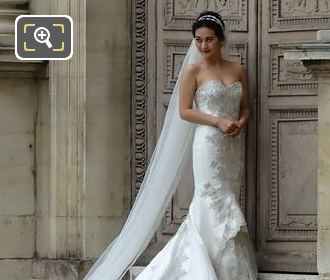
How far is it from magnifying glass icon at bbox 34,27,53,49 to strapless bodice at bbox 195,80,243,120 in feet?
4.20

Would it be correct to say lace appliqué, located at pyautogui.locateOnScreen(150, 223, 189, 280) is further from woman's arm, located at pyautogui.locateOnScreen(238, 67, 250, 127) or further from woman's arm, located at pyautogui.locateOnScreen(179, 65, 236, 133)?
woman's arm, located at pyautogui.locateOnScreen(238, 67, 250, 127)

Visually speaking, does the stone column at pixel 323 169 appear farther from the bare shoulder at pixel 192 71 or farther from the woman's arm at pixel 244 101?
the bare shoulder at pixel 192 71

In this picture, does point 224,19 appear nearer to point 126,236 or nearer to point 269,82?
point 269,82

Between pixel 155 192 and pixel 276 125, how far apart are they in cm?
92

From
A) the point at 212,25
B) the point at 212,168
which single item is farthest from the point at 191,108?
the point at 212,25

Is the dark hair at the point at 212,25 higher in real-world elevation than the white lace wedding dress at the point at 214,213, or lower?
higher

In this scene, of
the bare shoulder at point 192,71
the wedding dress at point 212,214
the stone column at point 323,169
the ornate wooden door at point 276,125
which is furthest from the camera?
the ornate wooden door at point 276,125

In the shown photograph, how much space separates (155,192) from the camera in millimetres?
9570

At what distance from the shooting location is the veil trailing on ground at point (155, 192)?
31.0 feet

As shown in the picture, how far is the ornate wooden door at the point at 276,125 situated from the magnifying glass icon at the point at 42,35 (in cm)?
87

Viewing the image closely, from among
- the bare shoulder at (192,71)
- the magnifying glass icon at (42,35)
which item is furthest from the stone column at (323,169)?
the magnifying glass icon at (42,35)

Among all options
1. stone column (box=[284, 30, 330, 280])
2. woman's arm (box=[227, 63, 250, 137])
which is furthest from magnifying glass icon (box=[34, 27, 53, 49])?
stone column (box=[284, 30, 330, 280])

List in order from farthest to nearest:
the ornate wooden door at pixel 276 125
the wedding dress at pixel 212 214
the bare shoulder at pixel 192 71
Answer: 1. the ornate wooden door at pixel 276 125
2. the bare shoulder at pixel 192 71
3. the wedding dress at pixel 212 214

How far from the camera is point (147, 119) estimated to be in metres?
9.88
